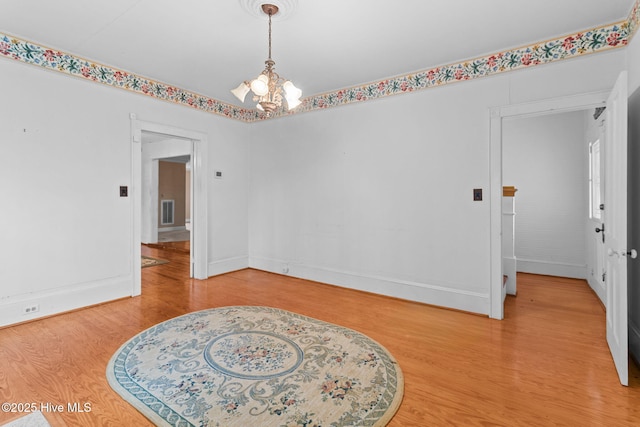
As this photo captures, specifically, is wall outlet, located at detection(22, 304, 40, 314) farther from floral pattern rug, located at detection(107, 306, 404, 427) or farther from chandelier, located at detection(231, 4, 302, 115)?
chandelier, located at detection(231, 4, 302, 115)

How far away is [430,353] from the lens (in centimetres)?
249

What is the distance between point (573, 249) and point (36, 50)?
24.5 feet

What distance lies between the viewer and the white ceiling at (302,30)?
2434mm

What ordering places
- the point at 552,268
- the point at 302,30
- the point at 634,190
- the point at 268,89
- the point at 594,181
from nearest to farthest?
the point at 268,89 < the point at 634,190 < the point at 302,30 < the point at 594,181 < the point at 552,268

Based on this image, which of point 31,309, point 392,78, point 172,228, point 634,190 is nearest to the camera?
point 634,190

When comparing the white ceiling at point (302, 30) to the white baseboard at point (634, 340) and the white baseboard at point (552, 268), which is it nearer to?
the white baseboard at point (634, 340)

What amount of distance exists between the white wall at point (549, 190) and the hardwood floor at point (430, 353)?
3.24 ft

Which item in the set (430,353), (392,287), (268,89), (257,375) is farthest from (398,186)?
(257,375)

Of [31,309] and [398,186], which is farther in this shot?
[398,186]

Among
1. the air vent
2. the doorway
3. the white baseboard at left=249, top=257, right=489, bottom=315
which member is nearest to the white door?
the doorway

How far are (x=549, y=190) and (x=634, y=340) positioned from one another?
322 centimetres

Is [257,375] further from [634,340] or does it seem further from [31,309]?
[634,340]

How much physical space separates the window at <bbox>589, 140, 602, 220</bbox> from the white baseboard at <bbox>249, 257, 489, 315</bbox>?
232 centimetres

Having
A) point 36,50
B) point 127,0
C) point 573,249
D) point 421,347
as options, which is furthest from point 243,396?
point 573,249
